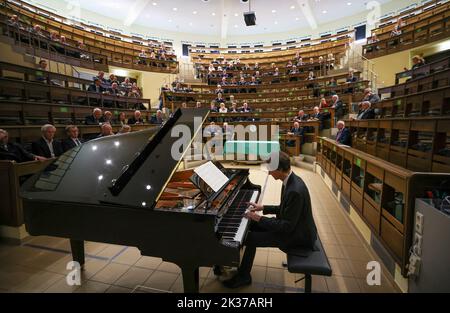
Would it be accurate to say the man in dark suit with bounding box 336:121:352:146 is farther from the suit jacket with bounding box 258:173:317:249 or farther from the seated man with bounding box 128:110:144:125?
the seated man with bounding box 128:110:144:125

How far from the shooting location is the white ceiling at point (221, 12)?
12086 millimetres

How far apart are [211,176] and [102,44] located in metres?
13.0

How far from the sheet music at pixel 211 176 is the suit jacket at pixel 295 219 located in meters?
0.47

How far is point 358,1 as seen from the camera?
39.2 feet

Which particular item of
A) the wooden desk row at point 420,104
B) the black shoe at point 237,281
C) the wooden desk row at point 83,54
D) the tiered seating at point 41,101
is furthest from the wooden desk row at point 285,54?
the black shoe at point 237,281

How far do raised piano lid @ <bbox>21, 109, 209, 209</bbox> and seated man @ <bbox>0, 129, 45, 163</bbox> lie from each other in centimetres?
139

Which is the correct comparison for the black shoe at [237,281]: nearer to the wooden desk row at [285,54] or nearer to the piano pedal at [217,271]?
the piano pedal at [217,271]

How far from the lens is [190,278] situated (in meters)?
1.43

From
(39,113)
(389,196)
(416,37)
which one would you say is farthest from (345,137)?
(416,37)

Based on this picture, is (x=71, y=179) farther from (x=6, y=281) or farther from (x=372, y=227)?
(x=372, y=227)

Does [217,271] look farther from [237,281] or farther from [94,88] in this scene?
[94,88]

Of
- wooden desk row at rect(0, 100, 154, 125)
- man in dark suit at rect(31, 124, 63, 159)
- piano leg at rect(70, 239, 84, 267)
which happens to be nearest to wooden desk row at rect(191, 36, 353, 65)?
wooden desk row at rect(0, 100, 154, 125)

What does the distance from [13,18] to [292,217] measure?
8978mm

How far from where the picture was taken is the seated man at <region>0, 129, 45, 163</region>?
296cm
